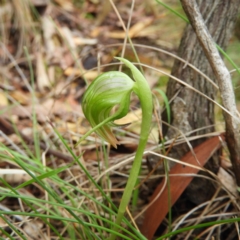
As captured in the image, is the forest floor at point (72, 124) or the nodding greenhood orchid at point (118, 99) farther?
the forest floor at point (72, 124)

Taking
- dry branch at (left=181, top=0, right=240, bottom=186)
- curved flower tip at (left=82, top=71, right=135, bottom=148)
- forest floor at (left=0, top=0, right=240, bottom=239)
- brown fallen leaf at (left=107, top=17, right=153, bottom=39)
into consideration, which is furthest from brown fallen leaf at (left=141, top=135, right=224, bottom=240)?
brown fallen leaf at (left=107, top=17, right=153, bottom=39)

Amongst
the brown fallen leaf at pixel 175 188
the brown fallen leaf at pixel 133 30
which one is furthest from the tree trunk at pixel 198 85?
the brown fallen leaf at pixel 133 30

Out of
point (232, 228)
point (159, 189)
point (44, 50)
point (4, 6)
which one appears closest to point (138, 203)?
point (159, 189)

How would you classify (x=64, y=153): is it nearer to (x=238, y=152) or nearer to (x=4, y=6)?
(x=238, y=152)

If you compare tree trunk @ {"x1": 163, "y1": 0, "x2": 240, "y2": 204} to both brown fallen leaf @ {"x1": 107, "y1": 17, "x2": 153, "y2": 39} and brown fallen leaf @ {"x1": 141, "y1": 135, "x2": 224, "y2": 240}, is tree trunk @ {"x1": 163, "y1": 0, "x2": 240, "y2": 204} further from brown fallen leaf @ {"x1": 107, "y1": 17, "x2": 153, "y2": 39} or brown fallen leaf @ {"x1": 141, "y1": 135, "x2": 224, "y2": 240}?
brown fallen leaf @ {"x1": 107, "y1": 17, "x2": 153, "y2": 39}

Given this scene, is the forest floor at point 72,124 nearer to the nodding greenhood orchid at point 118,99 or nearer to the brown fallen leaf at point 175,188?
the brown fallen leaf at point 175,188

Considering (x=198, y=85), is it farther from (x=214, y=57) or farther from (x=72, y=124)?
(x=72, y=124)

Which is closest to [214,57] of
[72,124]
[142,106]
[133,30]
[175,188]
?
[142,106]
